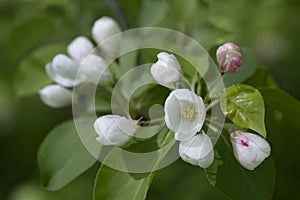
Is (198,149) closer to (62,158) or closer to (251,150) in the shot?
(251,150)

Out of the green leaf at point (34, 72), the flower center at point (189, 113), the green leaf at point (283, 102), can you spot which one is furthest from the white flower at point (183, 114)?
the green leaf at point (34, 72)

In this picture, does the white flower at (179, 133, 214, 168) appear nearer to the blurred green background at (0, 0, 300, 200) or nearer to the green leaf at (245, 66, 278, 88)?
the green leaf at (245, 66, 278, 88)

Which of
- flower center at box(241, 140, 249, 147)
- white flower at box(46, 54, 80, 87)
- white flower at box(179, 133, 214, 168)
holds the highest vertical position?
white flower at box(46, 54, 80, 87)

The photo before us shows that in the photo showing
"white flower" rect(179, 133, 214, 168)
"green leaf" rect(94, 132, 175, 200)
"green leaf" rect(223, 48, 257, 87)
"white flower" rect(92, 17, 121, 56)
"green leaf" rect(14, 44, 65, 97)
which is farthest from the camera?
"green leaf" rect(14, 44, 65, 97)

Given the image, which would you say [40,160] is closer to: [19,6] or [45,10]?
[45,10]

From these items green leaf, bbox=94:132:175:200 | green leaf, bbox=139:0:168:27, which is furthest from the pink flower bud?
green leaf, bbox=139:0:168:27

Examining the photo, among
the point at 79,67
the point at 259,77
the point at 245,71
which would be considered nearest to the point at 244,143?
the point at 245,71
